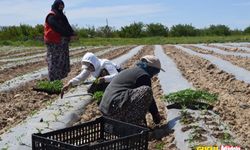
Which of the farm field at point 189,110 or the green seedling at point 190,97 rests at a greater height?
the green seedling at point 190,97

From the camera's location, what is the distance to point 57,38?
848 centimetres

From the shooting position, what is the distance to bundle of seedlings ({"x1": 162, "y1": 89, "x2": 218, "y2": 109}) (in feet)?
17.0

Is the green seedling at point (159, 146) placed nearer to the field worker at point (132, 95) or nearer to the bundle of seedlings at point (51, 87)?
the field worker at point (132, 95)

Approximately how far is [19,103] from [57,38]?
6.12ft

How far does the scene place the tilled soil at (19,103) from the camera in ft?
19.6

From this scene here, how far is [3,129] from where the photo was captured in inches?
215

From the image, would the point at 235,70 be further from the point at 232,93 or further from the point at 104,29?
the point at 104,29

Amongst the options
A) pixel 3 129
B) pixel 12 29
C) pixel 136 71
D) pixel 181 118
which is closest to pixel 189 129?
pixel 181 118

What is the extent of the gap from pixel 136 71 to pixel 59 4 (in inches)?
147

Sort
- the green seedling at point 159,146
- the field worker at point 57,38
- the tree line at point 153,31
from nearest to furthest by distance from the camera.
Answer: the green seedling at point 159,146 → the field worker at point 57,38 → the tree line at point 153,31

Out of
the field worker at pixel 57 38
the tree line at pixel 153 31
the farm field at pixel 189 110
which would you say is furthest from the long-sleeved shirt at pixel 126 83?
the tree line at pixel 153 31

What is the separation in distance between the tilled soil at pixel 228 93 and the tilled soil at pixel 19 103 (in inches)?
90.4

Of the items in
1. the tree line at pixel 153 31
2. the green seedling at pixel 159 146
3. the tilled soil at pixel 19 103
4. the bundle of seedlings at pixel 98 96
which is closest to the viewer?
the green seedling at pixel 159 146

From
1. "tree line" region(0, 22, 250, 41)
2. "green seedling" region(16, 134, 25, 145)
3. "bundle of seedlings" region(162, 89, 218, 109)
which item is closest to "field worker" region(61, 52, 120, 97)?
"bundle of seedlings" region(162, 89, 218, 109)
